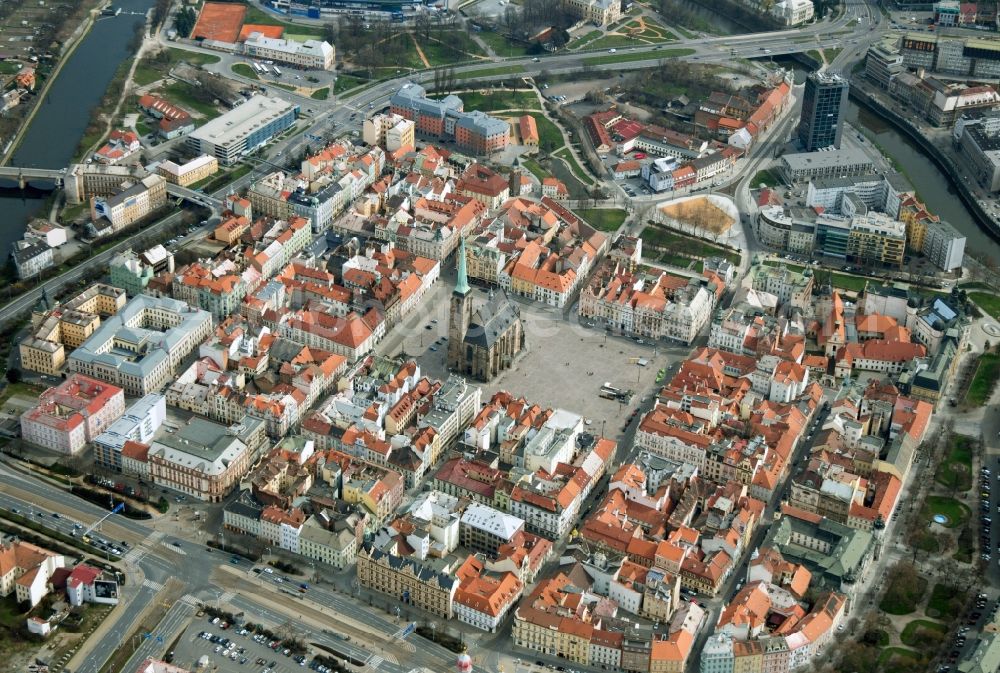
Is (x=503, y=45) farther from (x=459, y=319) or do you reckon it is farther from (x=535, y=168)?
(x=459, y=319)

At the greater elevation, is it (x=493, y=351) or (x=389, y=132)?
(x=389, y=132)

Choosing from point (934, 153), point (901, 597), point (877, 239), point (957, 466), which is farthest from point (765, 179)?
point (901, 597)

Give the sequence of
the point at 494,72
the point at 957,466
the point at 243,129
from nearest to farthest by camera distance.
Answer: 1. the point at 957,466
2. the point at 243,129
3. the point at 494,72

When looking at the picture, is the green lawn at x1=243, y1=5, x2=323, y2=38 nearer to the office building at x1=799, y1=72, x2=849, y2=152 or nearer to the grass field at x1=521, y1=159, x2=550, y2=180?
the grass field at x1=521, y1=159, x2=550, y2=180

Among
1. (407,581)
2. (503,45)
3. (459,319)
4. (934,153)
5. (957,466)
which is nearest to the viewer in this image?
(407,581)

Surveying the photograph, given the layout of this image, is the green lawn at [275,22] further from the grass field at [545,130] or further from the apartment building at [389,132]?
the apartment building at [389,132]

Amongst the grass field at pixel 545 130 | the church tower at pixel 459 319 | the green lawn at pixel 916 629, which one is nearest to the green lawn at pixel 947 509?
the green lawn at pixel 916 629

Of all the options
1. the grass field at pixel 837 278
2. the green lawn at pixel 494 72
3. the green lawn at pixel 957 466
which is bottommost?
the green lawn at pixel 957 466

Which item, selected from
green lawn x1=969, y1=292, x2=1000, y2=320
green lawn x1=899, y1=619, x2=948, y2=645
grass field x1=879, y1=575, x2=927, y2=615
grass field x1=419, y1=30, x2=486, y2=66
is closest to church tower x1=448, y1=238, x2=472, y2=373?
grass field x1=879, y1=575, x2=927, y2=615
